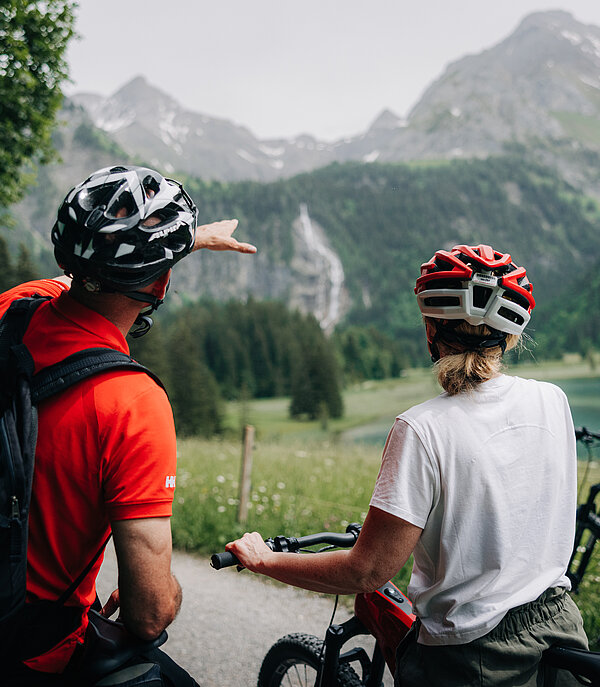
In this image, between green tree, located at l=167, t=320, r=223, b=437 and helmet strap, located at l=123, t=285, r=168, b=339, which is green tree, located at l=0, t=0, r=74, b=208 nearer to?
helmet strap, located at l=123, t=285, r=168, b=339

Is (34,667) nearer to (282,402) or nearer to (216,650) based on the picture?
(216,650)

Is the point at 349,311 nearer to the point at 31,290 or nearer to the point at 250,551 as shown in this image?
the point at 31,290

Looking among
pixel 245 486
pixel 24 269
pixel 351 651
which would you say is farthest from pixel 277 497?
pixel 24 269

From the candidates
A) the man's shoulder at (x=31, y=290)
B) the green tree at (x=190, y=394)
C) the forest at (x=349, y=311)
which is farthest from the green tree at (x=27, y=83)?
the green tree at (x=190, y=394)

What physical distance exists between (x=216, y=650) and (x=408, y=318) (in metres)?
155

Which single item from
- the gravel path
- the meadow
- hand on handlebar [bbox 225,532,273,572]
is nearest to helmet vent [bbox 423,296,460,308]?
hand on handlebar [bbox 225,532,273,572]

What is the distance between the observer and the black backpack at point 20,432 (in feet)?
4.76

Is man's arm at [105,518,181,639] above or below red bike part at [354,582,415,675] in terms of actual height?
above

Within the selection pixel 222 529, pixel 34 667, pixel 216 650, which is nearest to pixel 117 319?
pixel 34 667

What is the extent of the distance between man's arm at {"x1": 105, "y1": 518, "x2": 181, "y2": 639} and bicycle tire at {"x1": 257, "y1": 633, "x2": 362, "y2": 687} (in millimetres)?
1345

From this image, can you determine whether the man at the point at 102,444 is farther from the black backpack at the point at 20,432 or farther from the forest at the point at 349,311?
the forest at the point at 349,311

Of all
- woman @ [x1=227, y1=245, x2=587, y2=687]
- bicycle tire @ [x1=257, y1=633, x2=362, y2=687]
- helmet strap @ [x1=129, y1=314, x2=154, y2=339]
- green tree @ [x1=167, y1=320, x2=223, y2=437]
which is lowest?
green tree @ [x1=167, y1=320, x2=223, y2=437]

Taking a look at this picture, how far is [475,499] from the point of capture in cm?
170

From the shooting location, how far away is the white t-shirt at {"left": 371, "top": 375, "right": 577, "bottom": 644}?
1.70 m
